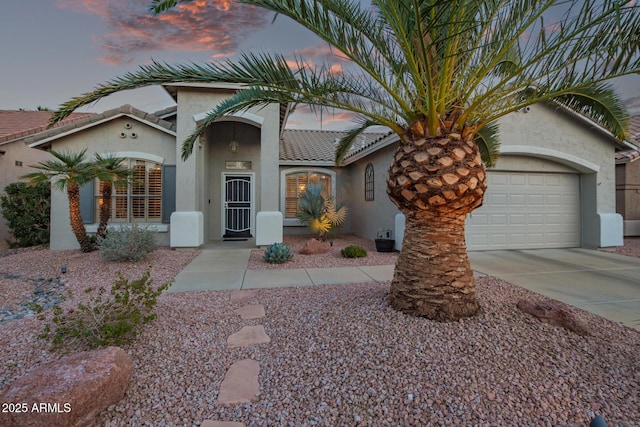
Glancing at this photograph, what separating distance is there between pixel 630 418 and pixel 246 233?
11002 mm

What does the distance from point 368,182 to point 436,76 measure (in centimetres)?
816

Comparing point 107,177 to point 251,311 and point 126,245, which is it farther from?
point 251,311

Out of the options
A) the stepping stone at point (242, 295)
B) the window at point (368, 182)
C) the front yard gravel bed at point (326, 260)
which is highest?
the window at point (368, 182)

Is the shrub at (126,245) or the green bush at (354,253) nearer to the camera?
the shrub at (126,245)

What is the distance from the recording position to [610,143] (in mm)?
9445

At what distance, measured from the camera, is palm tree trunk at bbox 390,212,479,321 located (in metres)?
3.41

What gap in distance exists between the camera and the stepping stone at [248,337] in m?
3.19

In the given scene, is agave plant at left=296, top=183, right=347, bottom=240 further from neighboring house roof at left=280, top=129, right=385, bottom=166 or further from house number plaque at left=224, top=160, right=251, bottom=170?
house number plaque at left=224, top=160, right=251, bottom=170

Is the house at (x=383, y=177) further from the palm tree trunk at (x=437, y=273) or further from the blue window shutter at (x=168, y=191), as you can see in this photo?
the palm tree trunk at (x=437, y=273)

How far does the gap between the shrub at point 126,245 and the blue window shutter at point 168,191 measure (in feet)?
6.10

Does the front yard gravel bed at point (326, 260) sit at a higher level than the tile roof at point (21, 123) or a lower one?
lower

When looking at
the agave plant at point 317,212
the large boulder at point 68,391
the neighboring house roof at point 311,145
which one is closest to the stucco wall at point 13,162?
the neighboring house roof at point 311,145

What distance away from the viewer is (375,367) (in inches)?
103

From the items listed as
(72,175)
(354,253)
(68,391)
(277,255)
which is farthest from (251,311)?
(72,175)
